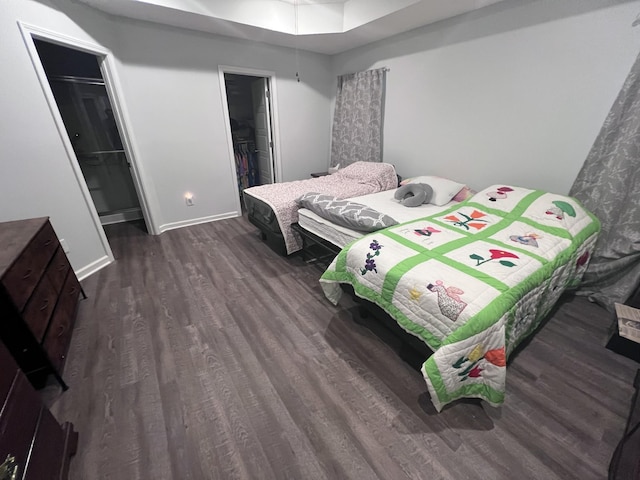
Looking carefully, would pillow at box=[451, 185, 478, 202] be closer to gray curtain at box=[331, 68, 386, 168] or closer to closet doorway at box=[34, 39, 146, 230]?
gray curtain at box=[331, 68, 386, 168]

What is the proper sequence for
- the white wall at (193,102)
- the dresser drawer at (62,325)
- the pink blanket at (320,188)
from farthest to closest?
the white wall at (193,102) → the pink blanket at (320,188) → the dresser drawer at (62,325)

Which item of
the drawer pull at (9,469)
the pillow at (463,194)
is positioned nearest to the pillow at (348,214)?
the pillow at (463,194)

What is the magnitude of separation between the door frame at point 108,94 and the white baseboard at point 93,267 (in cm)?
5

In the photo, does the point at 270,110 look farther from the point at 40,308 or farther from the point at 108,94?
the point at 40,308

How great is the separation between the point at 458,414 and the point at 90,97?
5.12 metres

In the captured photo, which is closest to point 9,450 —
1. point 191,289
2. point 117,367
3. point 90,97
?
point 117,367

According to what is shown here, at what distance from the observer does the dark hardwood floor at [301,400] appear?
1210mm

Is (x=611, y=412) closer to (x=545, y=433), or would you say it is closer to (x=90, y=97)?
(x=545, y=433)

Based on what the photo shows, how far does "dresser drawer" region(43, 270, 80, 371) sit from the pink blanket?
170cm

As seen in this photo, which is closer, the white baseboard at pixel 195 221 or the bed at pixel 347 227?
the bed at pixel 347 227

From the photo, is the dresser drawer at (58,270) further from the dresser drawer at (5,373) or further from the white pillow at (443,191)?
the white pillow at (443,191)

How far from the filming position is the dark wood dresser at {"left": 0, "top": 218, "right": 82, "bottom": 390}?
1.30 metres

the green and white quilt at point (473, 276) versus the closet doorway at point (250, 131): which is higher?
the closet doorway at point (250, 131)

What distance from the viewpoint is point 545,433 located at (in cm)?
131
